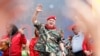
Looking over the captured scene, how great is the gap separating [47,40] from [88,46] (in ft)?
0.71

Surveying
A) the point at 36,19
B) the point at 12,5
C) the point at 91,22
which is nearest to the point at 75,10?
the point at 91,22

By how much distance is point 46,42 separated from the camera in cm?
162

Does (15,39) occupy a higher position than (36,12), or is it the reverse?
(36,12)

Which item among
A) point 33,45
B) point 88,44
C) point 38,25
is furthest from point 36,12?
point 88,44

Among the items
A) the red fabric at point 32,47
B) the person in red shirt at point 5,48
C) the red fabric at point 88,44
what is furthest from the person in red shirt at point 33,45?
the red fabric at point 88,44

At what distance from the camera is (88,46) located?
1653mm

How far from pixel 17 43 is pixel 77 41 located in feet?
1.02

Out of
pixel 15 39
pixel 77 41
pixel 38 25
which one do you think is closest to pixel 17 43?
pixel 15 39

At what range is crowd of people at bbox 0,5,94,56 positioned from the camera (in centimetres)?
162

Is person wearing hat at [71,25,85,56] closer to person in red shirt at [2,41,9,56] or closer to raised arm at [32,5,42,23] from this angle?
raised arm at [32,5,42,23]

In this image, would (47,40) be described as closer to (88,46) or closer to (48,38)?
(48,38)

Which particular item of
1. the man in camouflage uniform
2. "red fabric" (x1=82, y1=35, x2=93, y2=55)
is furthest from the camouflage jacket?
"red fabric" (x1=82, y1=35, x2=93, y2=55)

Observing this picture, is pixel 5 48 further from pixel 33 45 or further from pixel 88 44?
pixel 88 44

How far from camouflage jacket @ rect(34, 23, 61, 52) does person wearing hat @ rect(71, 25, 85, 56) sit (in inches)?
3.3
